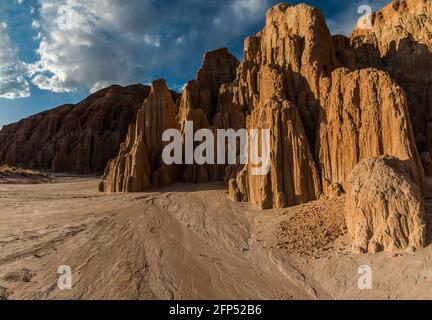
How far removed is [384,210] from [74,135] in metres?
64.0

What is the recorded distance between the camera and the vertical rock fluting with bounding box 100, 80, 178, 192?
24.4 metres

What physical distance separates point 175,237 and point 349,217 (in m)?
7.67

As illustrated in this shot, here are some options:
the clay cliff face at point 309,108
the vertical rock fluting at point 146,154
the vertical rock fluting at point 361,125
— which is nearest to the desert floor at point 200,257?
the clay cliff face at point 309,108

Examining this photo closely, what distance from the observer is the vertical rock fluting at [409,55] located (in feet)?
63.8

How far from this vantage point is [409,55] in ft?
70.6

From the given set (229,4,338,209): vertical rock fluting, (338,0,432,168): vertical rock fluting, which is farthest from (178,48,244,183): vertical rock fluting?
(338,0,432,168): vertical rock fluting

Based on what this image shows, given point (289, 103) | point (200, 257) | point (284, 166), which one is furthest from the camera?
point (289, 103)

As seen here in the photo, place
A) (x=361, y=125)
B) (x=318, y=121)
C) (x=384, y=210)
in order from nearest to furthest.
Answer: (x=384, y=210) < (x=361, y=125) < (x=318, y=121)

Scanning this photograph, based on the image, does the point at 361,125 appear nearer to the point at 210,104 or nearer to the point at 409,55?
the point at 409,55

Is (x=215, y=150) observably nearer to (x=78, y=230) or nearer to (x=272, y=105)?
(x=272, y=105)

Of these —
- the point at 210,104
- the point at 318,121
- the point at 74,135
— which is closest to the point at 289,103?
the point at 318,121

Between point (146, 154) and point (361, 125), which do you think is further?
point (146, 154)

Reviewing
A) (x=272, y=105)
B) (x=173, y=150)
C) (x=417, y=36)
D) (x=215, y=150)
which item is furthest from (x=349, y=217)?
(x=417, y=36)

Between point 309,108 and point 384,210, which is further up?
point 309,108
